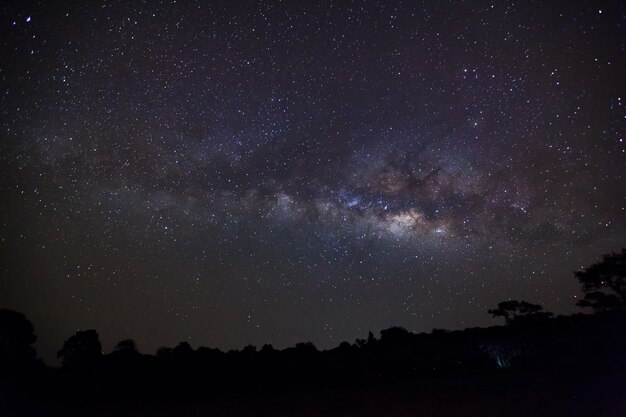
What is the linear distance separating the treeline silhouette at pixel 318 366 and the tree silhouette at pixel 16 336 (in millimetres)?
644

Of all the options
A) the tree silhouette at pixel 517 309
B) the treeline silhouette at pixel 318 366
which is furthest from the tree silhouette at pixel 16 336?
the tree silhouette at pixel 517 309

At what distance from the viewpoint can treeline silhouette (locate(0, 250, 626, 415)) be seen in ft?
69.9

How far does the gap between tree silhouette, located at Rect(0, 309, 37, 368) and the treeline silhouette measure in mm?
644

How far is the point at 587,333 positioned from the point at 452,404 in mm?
12638

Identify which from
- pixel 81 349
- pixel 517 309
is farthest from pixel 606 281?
pixel 81 349

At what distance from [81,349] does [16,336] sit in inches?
166

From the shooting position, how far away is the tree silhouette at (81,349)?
30.5 m

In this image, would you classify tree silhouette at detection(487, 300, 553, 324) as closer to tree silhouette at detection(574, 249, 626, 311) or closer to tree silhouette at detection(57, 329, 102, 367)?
tree silhouette at detection(574, 249, 626, 311)

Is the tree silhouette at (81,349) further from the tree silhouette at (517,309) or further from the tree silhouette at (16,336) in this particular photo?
the tree silhouette at (517,309)

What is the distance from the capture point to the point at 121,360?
27125mm

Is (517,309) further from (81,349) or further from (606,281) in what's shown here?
Result: (81,349)

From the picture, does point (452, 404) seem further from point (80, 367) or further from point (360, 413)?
point (80, 367)

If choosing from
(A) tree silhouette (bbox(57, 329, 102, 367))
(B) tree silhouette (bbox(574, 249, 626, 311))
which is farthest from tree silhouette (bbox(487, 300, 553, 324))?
(A) tree silhouette (bbox(57, 329, 102, 367))

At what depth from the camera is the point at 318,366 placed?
80.9 feet
